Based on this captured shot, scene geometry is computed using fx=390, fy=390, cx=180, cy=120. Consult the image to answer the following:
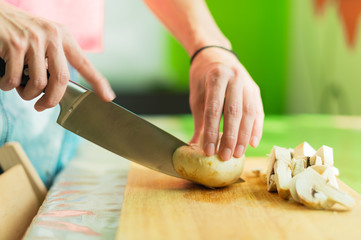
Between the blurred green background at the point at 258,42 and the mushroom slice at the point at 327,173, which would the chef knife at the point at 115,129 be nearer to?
the mushroom slice at the point at 327,173

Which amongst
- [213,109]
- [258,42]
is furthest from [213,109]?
[258,42]

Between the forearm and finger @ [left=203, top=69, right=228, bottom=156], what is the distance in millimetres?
316

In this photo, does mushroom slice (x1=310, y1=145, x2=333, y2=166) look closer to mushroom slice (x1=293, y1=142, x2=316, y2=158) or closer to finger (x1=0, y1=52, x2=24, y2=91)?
mushroom slice (x1=293, y1=142, x2=316, y2=158)

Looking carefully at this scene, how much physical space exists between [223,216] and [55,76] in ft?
1.68

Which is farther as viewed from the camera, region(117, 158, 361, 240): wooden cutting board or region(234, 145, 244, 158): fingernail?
region(234, 145, 244, 158): fingernail

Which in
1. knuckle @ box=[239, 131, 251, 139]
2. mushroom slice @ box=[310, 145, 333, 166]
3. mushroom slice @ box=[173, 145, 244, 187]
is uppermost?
knuckle @ box=[239, 131, 251, 139]

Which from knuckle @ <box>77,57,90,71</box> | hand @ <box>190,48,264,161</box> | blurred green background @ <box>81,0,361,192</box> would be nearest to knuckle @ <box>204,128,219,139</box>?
hand @ <box>190,48,264,161</box>

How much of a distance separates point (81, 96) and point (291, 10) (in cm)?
434

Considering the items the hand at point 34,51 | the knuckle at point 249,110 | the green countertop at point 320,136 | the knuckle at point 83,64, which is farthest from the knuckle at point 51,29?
the green countertop at point 320,136

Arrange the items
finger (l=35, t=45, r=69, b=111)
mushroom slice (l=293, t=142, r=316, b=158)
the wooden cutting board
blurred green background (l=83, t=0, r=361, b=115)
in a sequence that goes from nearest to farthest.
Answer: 1. the wooden cutting board
2. finger (l=35, t=45, r=69, b=111)
3. mushroom slice (l=293, t=142, r=316, b=158)
4. blurred green background (l=83, t=0, r=361, b=115)

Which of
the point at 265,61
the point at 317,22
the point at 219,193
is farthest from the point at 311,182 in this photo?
the point at 265,61

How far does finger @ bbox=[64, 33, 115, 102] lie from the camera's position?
982mm

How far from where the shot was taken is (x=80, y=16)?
2.22 meters

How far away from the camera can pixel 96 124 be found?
112 centimetres
